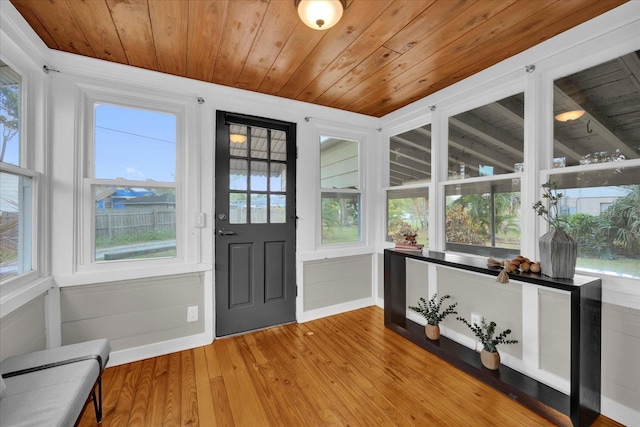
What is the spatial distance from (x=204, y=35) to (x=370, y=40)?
1.12m

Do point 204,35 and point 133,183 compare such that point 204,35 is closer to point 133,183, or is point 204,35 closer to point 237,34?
point 237,34

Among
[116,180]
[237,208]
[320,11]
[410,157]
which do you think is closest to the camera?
[320,11]

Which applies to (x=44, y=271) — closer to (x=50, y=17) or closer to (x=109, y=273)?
(x=109, y=273)

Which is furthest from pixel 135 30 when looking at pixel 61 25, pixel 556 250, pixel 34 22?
pixel 556 250

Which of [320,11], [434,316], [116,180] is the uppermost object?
[320,11]

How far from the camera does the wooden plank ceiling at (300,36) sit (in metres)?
1.56

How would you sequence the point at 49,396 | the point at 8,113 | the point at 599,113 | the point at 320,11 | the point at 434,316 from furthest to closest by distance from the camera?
the point at 434,316, the point at 599,113, the point at 8,113, the point at 320,11, the point at 49,396

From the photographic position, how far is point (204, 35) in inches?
71.1

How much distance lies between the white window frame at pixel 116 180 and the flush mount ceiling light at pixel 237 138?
16.9 inches

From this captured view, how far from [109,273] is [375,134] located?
3121mm

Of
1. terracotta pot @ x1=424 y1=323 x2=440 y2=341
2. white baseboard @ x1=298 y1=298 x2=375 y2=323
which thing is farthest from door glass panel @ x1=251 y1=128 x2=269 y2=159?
terracotta pot @ x1=424 y1=323 x2=440 y2=341

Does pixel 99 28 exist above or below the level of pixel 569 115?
above

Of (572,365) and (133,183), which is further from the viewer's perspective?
(133,183)

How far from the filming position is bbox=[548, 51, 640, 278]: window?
1.61 meters
